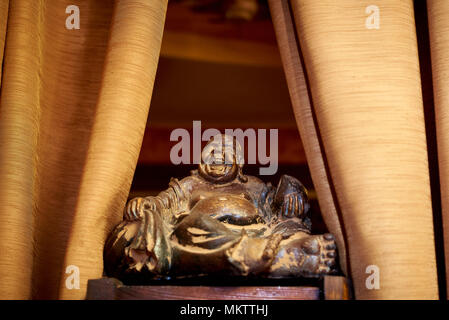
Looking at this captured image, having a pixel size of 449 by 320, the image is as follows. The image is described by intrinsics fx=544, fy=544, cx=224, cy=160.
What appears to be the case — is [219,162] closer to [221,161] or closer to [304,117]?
[221,161]

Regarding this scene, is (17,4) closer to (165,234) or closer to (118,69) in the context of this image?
(118,69)

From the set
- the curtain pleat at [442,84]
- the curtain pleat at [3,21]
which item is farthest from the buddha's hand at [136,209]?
the curtain pleat at [442,84]

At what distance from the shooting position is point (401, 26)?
114cm

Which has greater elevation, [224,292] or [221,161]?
[221,161]

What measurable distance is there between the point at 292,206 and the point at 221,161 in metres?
0.20

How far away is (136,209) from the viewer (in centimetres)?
113

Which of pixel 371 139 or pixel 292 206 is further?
pixel 292 206

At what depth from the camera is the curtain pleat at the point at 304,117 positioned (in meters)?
1.14

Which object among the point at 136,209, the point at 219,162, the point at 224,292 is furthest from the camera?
the point at 219,162

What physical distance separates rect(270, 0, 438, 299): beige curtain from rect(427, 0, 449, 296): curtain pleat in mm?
14

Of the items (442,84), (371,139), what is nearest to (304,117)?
(371,139)
